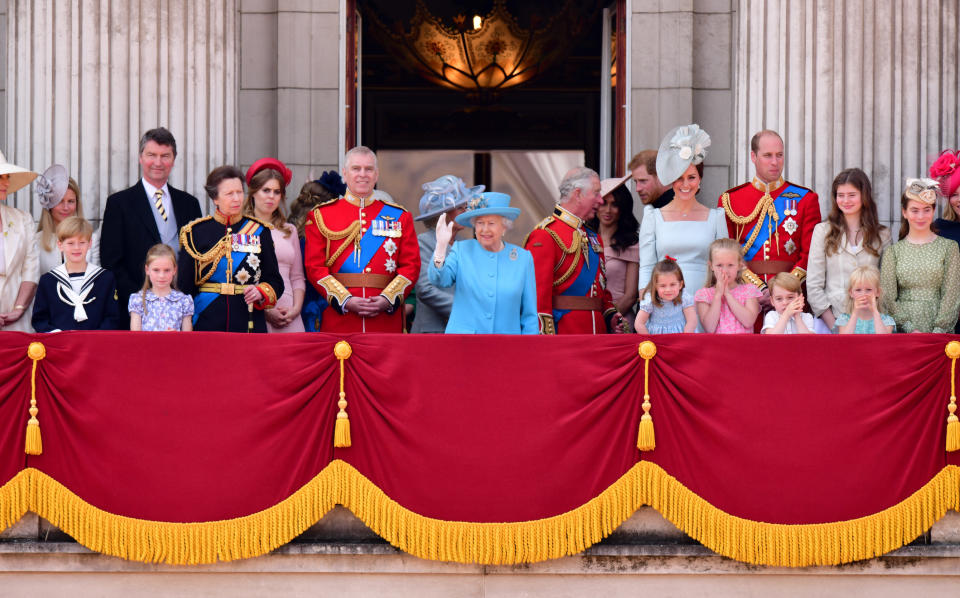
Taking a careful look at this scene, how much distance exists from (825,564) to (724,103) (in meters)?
4.55

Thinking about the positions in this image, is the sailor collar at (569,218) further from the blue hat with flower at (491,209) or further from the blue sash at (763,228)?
the blue sash at (763,228)

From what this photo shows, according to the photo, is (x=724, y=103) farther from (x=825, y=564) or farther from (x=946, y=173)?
(x=825, y=564)

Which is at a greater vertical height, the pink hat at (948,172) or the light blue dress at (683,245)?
the pink hat at (948,172)

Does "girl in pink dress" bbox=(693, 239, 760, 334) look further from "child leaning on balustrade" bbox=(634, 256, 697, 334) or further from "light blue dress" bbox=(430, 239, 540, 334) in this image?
"light blue dress" bbox=(430, 239, 540, 334)

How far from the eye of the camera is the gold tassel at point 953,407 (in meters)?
6.92

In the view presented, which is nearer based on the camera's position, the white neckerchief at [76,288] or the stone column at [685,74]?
the white neckerchief at [76,288]

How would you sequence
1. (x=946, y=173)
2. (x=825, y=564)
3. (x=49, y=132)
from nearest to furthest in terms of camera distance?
(x=825, y=564) < (x=946, y=173) < (x=49, y=132)

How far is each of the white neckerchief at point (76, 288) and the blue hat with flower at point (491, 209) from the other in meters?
2.15

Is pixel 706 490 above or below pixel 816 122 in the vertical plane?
below

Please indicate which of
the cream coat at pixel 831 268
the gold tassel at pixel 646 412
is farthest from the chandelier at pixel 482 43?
the gold tassel at pixel 646 412

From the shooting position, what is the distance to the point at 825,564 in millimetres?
6977

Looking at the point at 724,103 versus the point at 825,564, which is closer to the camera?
the point at 825,564

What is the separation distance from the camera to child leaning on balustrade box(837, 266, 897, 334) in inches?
302

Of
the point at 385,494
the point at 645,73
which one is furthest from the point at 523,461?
the point at 645,73
